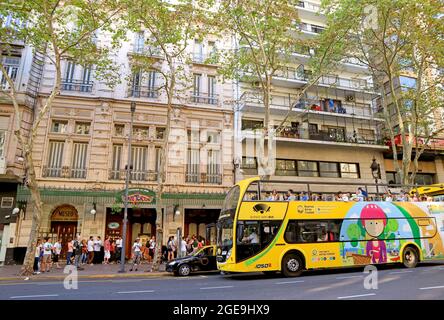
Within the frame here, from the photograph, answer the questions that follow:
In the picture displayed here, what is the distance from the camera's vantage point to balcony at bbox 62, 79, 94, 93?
2027cm

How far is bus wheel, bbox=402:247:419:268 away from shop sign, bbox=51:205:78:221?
19.3 meters

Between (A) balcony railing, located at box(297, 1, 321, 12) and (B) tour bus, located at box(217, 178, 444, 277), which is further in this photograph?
(A) balcony railing, located at box(297, 1, 321, 12)

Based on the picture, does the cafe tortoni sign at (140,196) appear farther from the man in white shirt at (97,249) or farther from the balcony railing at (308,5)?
the balcony railing at (308,5)

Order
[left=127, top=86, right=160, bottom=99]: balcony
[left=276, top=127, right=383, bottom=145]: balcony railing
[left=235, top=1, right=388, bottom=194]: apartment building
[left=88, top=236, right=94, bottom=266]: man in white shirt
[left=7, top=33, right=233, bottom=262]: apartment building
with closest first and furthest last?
[left=88, top=236, right=94, bottom=266]: man in white shirt < [left=7, top=33, right=233, bottom=262]: apartment building < [left=127, top=86, right=160, bottom=99]: balcony < [left=235, top=1, right=388, bottom=194]: apartment building < [left=276, top=127, right=383, bottom=145]: balcony railing

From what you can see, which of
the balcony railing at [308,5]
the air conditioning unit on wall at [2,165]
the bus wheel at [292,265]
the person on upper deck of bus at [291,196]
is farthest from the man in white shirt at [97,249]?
the balcony railing at [308,5]

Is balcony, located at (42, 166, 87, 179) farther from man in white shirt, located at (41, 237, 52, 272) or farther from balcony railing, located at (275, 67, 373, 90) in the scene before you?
balcony railing, located at (275, 67, 373, 90)

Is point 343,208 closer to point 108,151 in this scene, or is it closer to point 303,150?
point 303,150

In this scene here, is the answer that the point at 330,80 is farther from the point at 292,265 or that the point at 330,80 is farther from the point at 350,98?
the point at 292,265

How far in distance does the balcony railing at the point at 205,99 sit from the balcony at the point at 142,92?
2.89m

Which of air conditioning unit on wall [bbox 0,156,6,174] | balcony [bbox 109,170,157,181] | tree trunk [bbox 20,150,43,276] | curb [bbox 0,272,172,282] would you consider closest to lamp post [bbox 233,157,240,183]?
balcony [bbox 109,170,157,181]

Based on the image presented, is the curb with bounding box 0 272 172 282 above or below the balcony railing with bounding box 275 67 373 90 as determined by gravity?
below

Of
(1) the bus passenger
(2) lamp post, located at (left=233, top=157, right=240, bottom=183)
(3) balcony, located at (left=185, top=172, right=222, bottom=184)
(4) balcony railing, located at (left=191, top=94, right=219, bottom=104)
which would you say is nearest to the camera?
(1) the bus passenger
